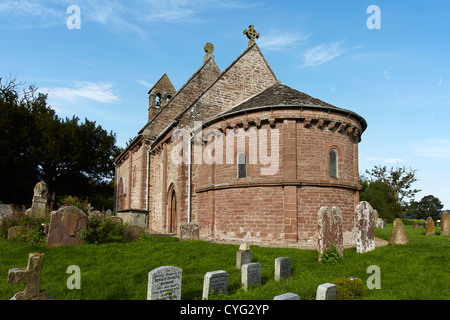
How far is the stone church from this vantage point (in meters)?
14.4

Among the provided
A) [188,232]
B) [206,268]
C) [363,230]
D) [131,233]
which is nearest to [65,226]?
[131,233]

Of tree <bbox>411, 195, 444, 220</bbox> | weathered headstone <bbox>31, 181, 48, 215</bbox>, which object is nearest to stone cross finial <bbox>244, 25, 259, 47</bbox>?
weathered headstone <bbox>31, 181, 48, 215</bbox>

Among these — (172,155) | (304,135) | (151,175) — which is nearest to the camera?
(304,135)

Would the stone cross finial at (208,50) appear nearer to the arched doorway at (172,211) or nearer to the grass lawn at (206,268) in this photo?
the arched doorway at (172,211)

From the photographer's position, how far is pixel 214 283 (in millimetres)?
6598

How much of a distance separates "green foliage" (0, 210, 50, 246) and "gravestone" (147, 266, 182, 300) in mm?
7767

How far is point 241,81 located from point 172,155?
22.7 feet

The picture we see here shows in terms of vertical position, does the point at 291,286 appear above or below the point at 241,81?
below

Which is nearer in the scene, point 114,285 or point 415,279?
point 114,285

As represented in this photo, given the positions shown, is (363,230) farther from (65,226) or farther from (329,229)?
(65,226)

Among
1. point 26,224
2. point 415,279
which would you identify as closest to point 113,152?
point 26,224

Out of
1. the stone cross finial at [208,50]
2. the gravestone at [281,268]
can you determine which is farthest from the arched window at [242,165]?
the stone cross finial at [208,50]

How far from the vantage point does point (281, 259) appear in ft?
27.5

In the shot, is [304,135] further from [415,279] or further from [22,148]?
[22,148]
